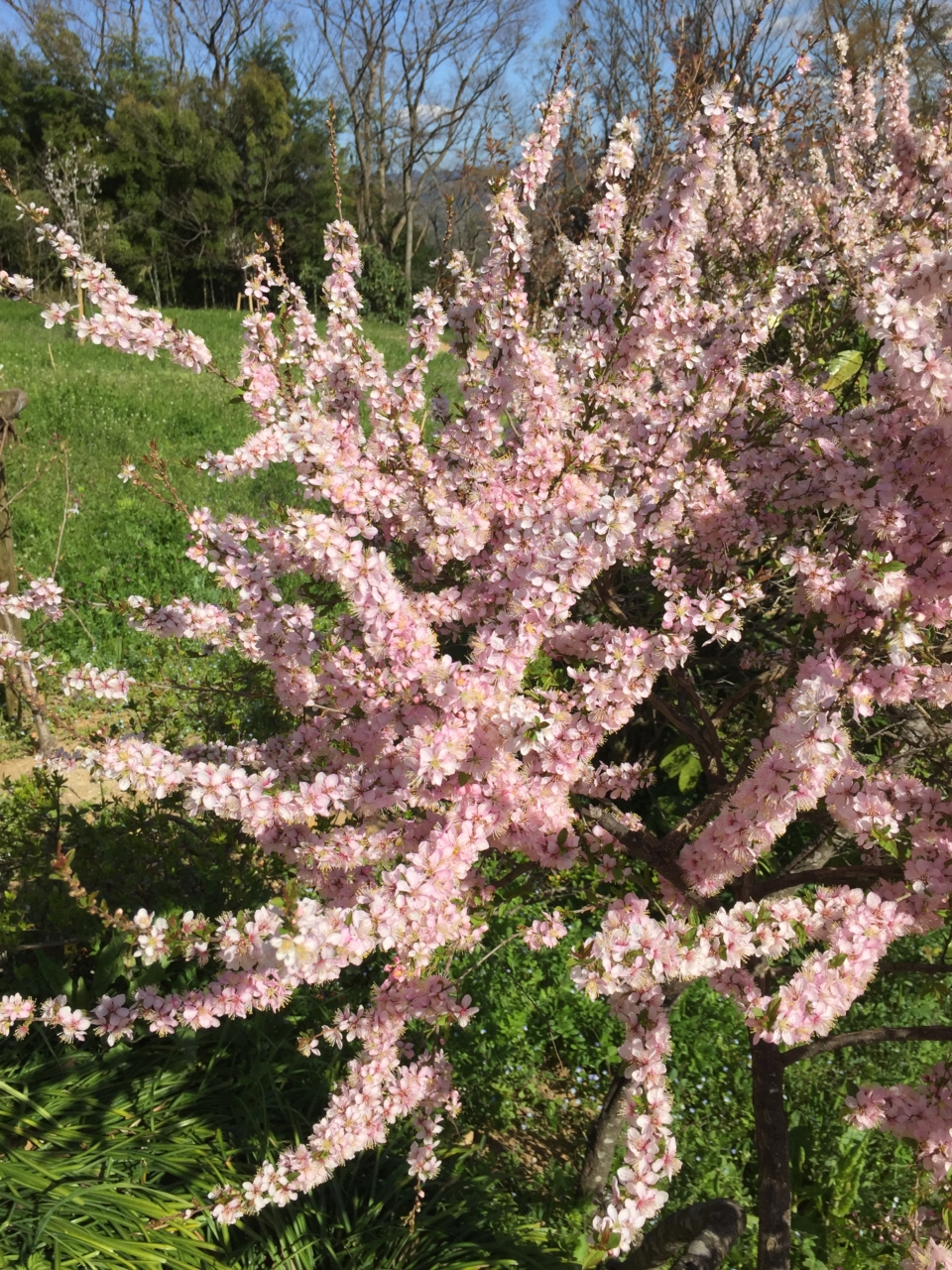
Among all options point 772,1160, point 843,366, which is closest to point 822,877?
point 772,1160

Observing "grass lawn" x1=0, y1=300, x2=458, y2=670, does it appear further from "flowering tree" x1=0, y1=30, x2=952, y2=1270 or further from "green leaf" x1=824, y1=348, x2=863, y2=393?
"green leaf" x1=824, y1=348, x2=863, y2=393

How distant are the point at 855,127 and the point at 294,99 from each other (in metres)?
26.8

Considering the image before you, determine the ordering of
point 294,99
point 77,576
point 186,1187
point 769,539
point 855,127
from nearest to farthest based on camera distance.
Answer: point 186,1187
point 769,539
point 855,127
point 77,576
point 294,99

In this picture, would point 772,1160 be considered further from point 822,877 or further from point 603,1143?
point 822,877

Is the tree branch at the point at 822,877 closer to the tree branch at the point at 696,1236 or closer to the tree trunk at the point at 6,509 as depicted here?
the tree branch at the point at 696,1236

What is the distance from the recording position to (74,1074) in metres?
2.76

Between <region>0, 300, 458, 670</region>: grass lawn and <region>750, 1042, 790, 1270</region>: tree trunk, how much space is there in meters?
2.22

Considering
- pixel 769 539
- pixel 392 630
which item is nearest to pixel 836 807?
pixel 392 630

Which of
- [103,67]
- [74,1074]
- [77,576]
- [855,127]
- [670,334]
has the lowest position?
[74,1074]

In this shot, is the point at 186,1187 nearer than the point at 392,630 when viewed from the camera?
No

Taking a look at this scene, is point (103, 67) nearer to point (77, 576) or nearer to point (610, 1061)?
point (77, 576)

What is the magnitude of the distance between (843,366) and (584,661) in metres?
2.45

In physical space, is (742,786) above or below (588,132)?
below

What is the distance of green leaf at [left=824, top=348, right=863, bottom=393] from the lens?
3787 mm
